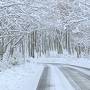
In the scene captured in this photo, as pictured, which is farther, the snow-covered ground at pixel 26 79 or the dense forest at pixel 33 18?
the dense forest at pixel 33 18

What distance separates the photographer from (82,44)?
73.5 meters

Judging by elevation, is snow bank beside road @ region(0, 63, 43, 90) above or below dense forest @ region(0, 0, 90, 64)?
below

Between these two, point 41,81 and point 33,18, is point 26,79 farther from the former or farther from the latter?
point 33,18

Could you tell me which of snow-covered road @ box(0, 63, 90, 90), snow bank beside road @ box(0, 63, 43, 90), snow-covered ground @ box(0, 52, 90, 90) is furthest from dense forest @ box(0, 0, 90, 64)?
snow-covered road @ box(0, 63, 90, 90)

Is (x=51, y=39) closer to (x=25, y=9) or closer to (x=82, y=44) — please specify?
(x=82, y=44)

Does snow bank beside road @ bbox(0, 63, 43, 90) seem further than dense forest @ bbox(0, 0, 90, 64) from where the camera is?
No

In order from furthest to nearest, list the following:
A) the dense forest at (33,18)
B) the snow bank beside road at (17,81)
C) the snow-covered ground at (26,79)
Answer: the dense forest at (33,18)
the snow-covered ground at (26,79)
the snow bank beside road at (17,81)

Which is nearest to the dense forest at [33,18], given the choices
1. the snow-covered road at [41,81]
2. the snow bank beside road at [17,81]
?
the snow bank beside road at [17,81]

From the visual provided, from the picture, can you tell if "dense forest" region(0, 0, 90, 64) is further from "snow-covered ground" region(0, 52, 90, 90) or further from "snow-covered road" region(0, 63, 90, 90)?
"snow-covered road" region(0, 63, 90, 90)

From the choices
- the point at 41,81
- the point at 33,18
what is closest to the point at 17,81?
the point at 41,81

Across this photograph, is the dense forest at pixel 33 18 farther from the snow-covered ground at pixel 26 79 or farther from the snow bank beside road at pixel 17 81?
the snow bank beside road at pixel 17 81

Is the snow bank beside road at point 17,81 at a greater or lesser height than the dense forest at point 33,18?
lesser

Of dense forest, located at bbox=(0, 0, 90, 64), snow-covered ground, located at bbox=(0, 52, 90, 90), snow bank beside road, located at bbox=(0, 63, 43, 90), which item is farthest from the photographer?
dense forest, located at bbox=(0, 0, 90, 64)

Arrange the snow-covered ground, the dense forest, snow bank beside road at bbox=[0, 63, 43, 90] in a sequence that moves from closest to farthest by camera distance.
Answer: snow bank beside road at bbox=[0, 63, 43, 90], the snow-covered ground, the dense forest
